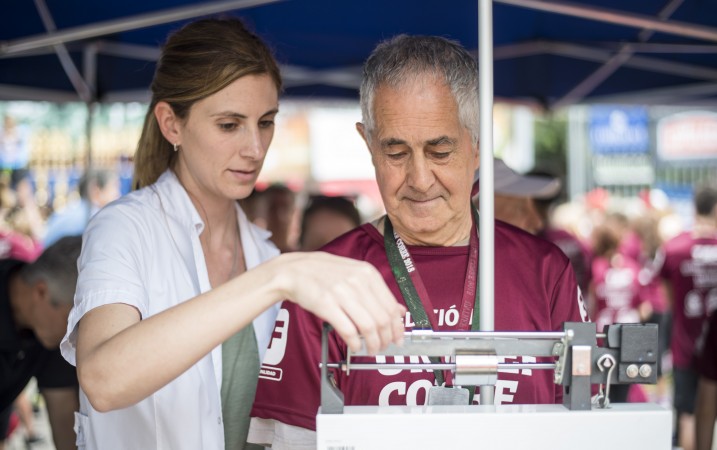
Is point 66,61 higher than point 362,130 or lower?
higher

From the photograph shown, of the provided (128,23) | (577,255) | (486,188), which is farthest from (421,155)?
(577,255)

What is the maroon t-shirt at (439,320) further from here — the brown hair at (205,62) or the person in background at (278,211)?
the person in background at (278,211)

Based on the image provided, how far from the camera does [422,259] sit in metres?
1.76

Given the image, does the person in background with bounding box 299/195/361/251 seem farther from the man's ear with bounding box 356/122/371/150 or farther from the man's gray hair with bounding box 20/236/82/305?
the man's ear with bounding box 356/122/371/150

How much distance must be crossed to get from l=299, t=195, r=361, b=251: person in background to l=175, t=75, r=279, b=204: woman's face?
81.6 inches

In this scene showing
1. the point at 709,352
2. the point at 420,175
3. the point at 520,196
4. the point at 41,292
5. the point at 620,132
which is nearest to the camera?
the point at 420,175

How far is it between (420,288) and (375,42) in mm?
3093

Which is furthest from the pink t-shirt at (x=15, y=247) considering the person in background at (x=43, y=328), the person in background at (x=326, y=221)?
the person in background at (x=43, y=328)

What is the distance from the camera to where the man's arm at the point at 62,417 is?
3.11 m

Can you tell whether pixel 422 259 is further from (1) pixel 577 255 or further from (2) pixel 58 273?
(1) pixel 577 255

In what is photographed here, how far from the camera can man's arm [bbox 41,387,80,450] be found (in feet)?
10.2

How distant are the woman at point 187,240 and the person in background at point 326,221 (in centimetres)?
178

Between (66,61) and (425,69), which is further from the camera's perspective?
(66,61)

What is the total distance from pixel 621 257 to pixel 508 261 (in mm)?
5821
